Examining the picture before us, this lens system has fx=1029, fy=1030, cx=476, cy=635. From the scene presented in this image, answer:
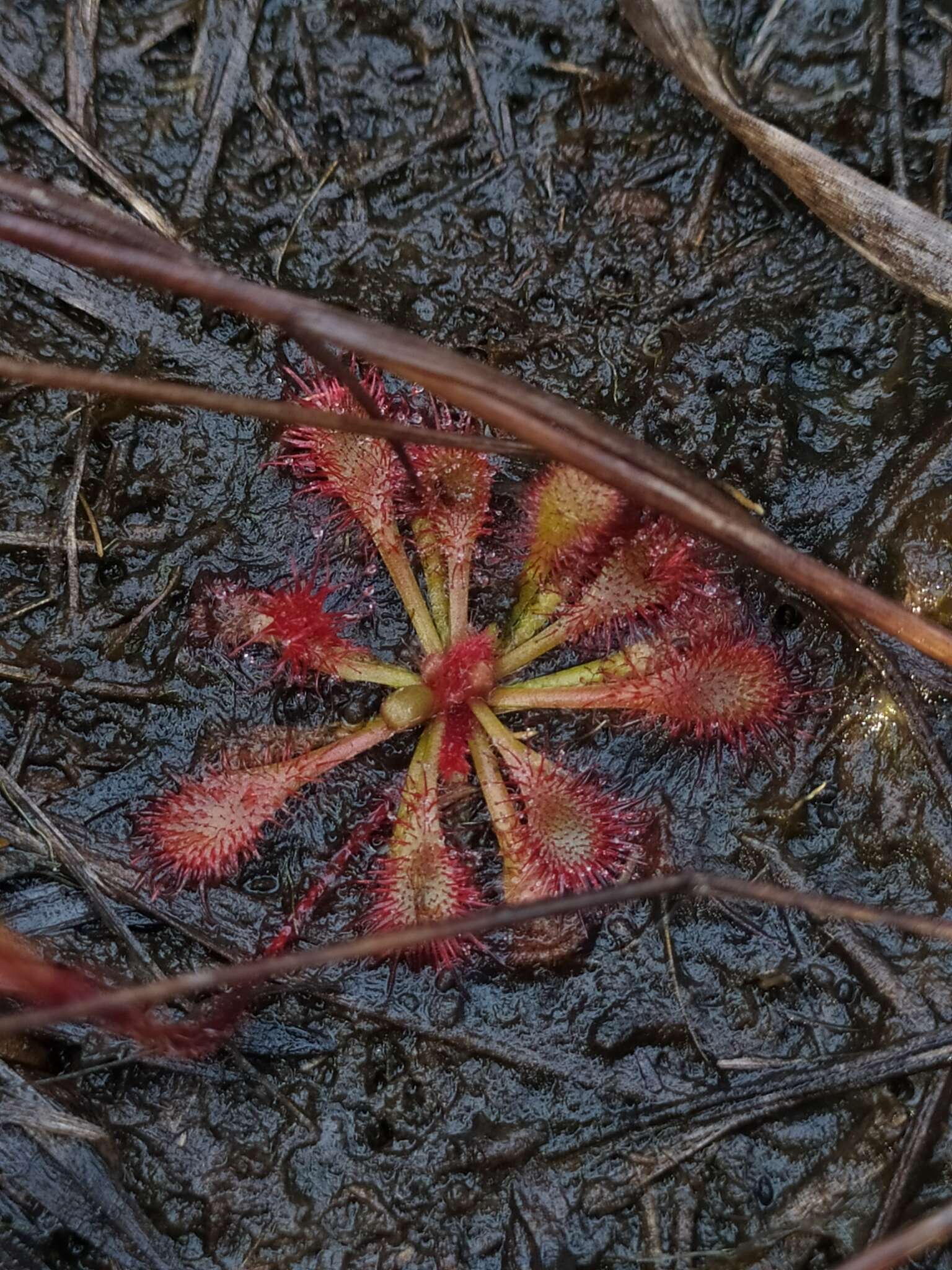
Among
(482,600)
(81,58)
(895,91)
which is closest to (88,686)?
(482,600)

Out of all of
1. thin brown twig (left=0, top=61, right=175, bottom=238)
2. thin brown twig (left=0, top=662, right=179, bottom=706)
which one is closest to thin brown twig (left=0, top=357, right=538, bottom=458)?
thin brown twig (left=0, top=662, right=179, bottom=706)

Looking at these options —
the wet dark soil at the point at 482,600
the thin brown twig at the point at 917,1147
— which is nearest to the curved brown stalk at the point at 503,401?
the wet dark soil at the point at 482,600

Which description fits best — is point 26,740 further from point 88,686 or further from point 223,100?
point 223,100

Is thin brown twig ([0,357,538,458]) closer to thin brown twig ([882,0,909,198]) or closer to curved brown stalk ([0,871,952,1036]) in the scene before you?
curved brown stalk ([0,871,952,1036])

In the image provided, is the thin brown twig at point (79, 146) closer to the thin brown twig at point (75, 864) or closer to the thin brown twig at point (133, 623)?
the thin brown twig at point (133, 623)

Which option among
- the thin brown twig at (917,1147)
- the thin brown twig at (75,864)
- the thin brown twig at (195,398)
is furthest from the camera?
the thin brown twig at (75,864)

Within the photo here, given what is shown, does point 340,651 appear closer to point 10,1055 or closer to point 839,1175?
point 10,1055
